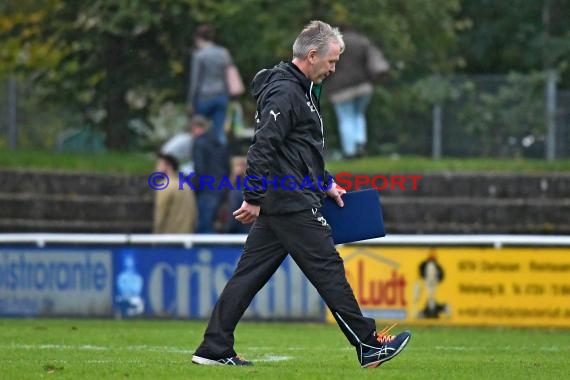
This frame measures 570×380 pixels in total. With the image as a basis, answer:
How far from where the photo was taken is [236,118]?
22.8 m

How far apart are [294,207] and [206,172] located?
10.1 meters

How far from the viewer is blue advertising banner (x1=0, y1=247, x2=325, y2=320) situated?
57.7 ft

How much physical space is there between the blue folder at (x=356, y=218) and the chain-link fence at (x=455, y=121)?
12.8 metres

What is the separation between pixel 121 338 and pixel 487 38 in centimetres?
1631

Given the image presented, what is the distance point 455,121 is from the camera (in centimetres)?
2353

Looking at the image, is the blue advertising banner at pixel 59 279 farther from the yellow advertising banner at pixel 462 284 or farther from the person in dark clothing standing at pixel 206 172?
the yellow advertising banner at pixel 462 284

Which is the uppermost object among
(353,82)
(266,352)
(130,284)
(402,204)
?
(353,82)

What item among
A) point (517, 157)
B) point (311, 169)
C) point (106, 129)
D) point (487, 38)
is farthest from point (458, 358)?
point (487, 38)

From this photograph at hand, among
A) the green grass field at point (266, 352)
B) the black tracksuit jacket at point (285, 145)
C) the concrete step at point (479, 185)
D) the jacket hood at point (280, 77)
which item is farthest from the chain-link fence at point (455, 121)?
the black tracksuit jacket at point (285, 145)

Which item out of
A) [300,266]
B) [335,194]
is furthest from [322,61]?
[300,266]

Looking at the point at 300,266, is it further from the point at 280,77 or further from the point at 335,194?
the point at 280,77

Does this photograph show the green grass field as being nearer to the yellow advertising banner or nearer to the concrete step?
the yellow advertising banner

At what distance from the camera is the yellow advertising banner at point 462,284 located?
1697cm

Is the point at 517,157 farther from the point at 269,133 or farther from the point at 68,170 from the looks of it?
the point at 269,133
